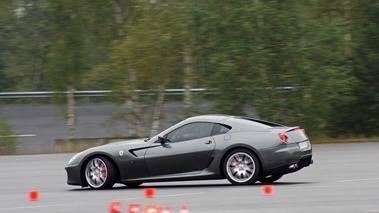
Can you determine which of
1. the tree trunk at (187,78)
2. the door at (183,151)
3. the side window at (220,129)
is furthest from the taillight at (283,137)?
the tree trunk at (187,78)

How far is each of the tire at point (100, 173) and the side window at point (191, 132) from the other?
1.18 m

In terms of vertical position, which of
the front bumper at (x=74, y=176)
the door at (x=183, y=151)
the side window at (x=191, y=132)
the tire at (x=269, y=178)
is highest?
the side window at (x=191, y=132)

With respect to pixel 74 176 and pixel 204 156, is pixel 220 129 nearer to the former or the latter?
pixel 204 156

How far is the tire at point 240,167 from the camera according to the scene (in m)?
13.9

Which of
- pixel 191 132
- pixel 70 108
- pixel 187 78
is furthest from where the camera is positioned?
pixel 70 108

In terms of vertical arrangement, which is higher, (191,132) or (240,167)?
(191,132)

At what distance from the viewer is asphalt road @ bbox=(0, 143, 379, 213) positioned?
11.2 metres

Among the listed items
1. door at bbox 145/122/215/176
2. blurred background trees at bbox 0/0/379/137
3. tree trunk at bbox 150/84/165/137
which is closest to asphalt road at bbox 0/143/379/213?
door at bbox 145/122/215/176

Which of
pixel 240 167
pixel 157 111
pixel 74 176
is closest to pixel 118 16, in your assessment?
pixel 157 111

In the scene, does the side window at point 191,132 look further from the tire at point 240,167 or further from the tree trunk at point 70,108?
the tree trunk at point 70,108

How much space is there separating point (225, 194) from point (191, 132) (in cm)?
189

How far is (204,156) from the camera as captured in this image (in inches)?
556

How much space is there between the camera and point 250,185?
1398 cm

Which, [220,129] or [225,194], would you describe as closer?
[225,194]
